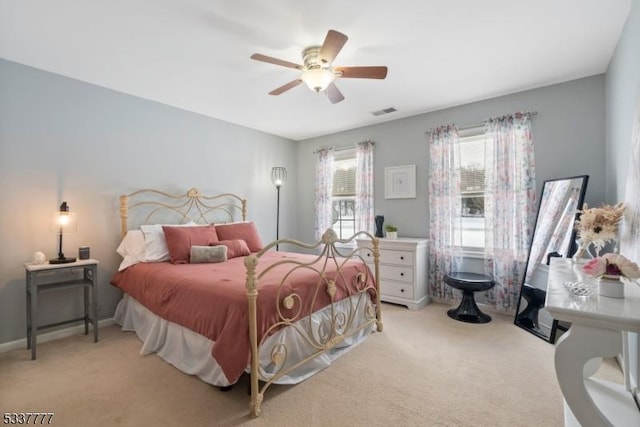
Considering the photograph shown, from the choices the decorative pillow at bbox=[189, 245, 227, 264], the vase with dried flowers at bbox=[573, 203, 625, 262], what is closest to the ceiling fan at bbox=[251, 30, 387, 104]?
the vase with dried flowers at bbox=[573, 203, 625, 262]

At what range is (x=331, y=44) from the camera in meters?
2.14

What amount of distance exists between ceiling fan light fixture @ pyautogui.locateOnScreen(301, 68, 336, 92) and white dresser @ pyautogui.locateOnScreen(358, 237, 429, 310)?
2.10 meters

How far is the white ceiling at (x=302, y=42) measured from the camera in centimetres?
214

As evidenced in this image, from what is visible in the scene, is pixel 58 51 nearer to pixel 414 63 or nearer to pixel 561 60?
pixel 414 63

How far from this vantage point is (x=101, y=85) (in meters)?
3.39

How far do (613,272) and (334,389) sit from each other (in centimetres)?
182

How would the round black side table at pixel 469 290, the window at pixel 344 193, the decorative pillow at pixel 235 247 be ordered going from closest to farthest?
the round black side table at pixel 469 290 < the decorative pillow at pixel 235 247 < the window at pixel 344 193

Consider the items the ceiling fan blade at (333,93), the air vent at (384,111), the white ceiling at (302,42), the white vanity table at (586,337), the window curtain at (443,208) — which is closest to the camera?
the white vanity table at (586,337)

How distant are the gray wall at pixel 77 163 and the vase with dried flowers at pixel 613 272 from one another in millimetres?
4333

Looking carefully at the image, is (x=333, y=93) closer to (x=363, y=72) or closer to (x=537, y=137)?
(x=363, y=72)

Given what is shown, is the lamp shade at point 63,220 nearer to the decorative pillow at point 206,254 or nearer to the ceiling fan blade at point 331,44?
the decorative pillow at point 206,254

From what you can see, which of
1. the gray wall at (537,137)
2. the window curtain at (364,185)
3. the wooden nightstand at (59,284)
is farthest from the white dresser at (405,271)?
the wooden nightstand at (59,284)

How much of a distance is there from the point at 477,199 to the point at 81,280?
4790 mm

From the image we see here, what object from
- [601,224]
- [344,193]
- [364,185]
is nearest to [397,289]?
[364,185]
